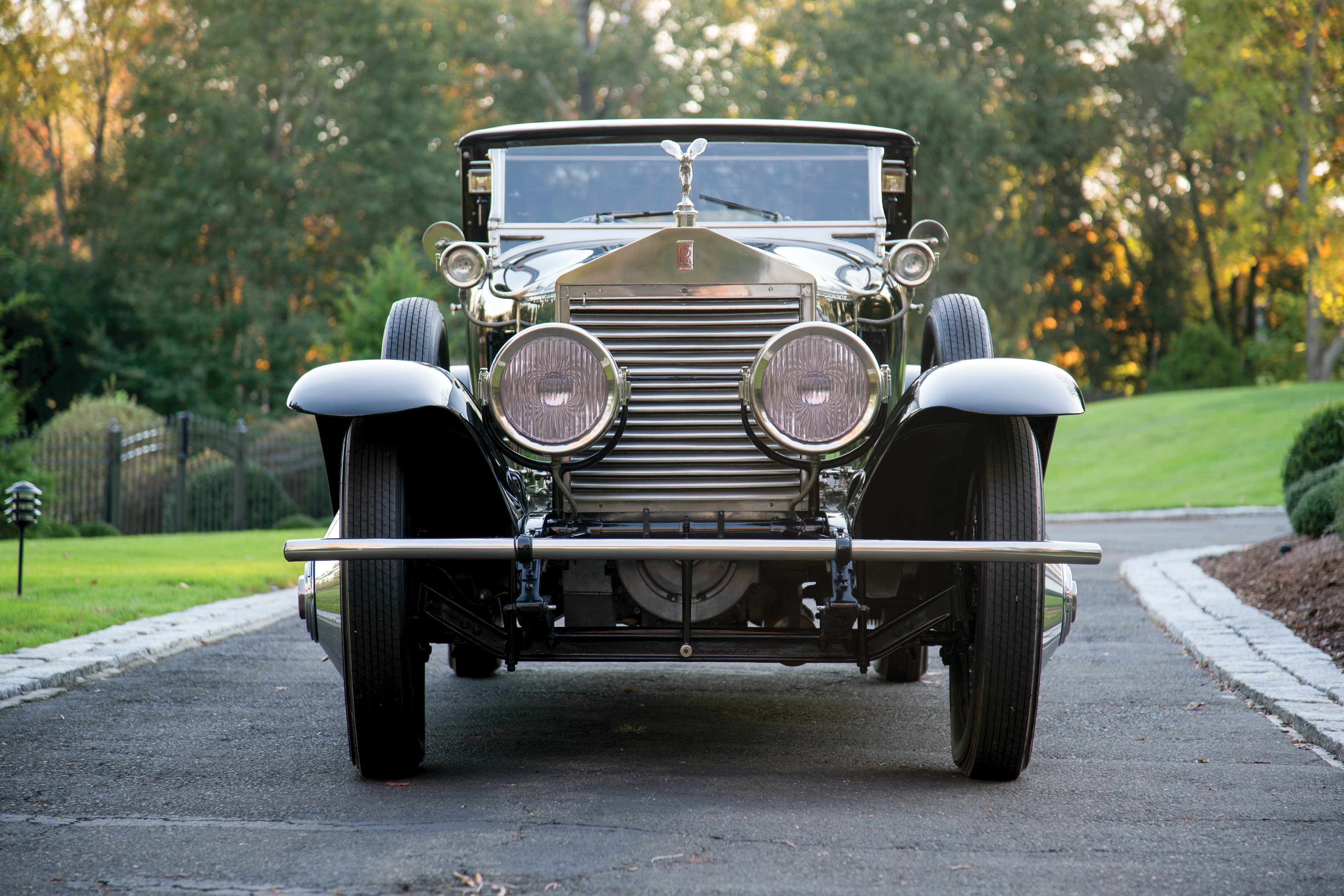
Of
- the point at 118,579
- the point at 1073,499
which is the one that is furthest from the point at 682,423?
the point at 1073,499

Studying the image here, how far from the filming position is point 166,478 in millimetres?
15109

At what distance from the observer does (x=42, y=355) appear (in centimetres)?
2695

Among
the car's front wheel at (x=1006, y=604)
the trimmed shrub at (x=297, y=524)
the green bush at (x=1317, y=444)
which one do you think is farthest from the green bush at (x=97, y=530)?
the car's front wheel at (x=1006, y=604)

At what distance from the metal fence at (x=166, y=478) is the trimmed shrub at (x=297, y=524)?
1.82 feet

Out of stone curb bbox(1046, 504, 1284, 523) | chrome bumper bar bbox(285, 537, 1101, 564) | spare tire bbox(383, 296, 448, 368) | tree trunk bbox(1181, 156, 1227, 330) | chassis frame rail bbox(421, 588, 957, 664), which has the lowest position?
stone curb bbox(1046, 504, 1284, 523)

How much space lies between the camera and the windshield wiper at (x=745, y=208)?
473 cm

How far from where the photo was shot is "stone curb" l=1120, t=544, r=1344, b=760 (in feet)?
14.2

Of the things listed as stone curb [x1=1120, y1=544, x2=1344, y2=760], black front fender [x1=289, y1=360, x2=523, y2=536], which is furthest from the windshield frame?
stone curb [x1=1120, y1=544, x2=1344, y2=760]

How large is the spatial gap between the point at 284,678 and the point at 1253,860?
3.93 m

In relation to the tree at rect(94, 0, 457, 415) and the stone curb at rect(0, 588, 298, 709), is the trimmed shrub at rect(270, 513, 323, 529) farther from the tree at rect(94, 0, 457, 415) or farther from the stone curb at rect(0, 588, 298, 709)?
the tree at rect(94, 0, 457, 415)

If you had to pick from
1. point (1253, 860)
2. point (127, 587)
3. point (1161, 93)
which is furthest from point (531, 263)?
point (1161, 93)

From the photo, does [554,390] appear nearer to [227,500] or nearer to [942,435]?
[942,435]

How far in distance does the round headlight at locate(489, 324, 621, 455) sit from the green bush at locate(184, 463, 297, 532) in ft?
40.7

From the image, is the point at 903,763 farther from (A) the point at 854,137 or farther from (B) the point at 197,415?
(B) the point at 197,415
